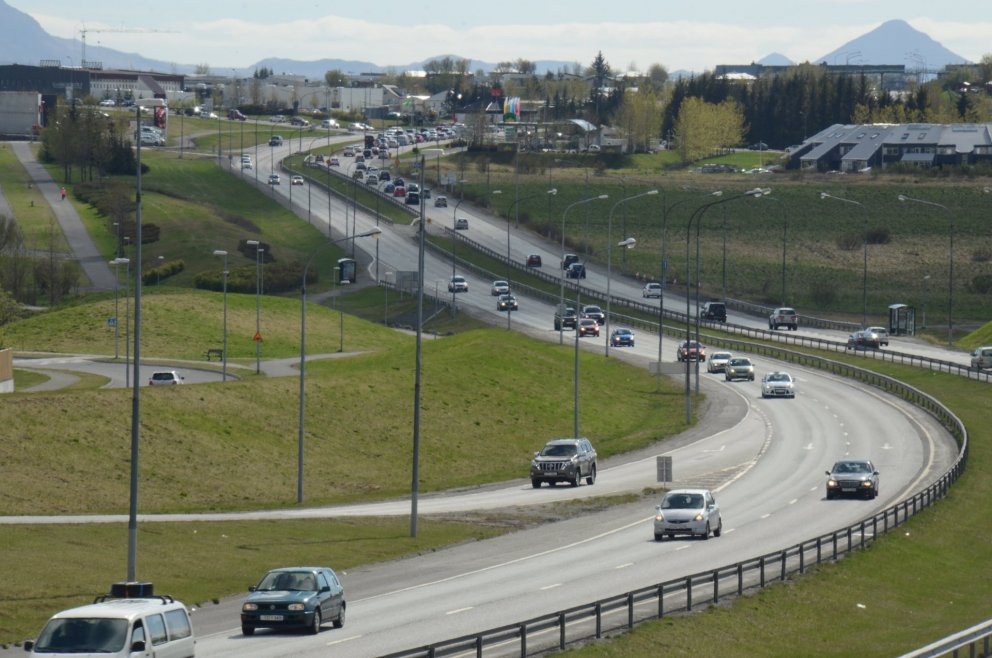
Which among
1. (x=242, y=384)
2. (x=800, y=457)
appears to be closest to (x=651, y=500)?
(x=800, y=457)

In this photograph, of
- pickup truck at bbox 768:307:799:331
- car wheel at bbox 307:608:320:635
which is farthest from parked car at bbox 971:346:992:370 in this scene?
Result: car wheel at bbox 307:608:320:635

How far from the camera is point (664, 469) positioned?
6172cm

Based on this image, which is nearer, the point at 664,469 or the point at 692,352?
the point at 664,469

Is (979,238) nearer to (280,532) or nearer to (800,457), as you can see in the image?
(800,457)

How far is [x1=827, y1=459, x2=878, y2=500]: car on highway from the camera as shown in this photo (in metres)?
60.3

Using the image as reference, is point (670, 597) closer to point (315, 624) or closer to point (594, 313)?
point (315, 624)

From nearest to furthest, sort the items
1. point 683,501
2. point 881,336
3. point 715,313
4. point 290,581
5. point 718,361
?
point 290,581 < point 683,501 < point 718,361 < point 881,336 < point 715,313

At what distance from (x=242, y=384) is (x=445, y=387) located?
14.9 meters

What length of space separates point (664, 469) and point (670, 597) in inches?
917

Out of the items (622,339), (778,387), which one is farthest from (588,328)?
(778,387)

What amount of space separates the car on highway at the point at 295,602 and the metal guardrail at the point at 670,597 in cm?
354

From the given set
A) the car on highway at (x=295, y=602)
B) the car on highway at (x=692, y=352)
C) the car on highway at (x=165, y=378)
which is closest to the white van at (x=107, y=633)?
the car on highway at (x=295, y=602)

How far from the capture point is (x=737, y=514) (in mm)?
56656

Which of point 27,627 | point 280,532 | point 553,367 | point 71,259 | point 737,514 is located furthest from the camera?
point 71,259
